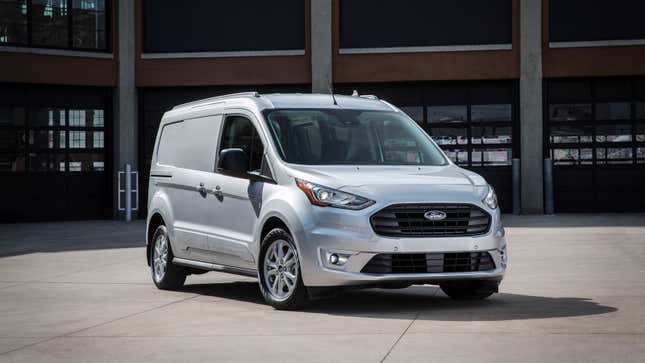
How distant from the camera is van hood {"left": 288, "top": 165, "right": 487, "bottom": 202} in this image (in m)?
10.7

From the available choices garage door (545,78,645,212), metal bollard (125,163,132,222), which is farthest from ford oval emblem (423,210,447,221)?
metal bollard (125,163,132,222)

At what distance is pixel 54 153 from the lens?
1275 inches

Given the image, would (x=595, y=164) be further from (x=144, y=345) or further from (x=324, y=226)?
(x=144, y=345)

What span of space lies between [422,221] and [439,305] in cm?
102

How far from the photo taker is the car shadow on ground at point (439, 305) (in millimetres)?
10414

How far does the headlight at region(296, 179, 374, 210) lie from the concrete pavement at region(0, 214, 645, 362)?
90 cm

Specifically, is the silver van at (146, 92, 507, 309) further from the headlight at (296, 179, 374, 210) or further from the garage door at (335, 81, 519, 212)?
the garage door at (335, 81, 519, 212)

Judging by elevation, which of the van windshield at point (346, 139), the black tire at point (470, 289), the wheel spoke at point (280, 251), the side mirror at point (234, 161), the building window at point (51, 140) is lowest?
the black tire at point (470, 289)

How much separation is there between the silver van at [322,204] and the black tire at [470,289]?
0.01 metres

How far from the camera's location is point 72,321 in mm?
10664

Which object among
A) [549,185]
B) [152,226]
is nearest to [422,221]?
[152,226]

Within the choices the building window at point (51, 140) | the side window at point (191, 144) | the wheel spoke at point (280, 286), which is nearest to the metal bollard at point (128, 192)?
the building window at point (51, 140)

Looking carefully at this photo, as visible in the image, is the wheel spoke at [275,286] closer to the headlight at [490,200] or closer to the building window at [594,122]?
the headlight at [490,200]

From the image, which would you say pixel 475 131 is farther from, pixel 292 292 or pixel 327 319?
pixel 327 319
